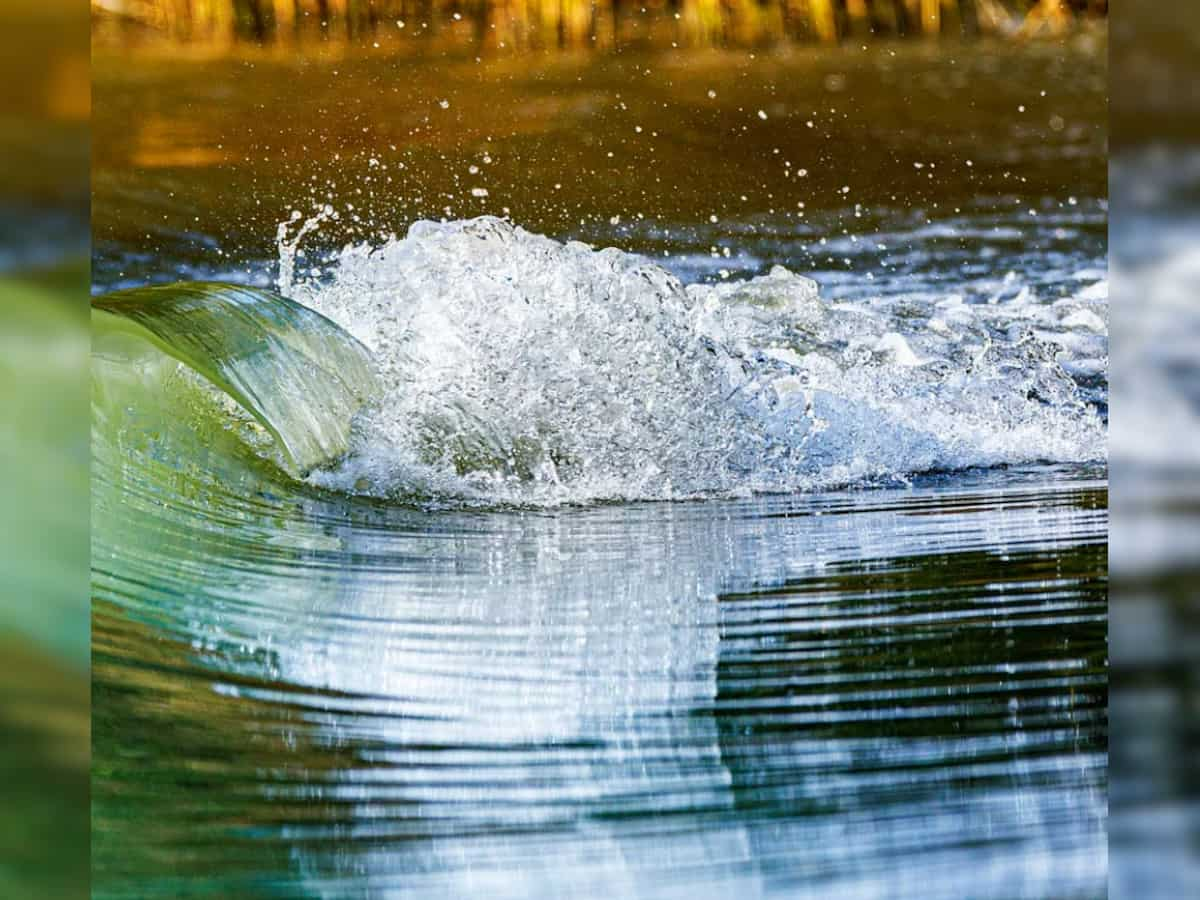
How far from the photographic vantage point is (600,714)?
106 centimetres

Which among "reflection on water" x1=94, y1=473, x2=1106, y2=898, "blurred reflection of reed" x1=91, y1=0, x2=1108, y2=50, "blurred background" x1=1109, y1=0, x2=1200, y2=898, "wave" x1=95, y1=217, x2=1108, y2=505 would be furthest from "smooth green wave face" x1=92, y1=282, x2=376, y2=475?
"blurred background" x1=1109, y1=0, x2=1200, y2=898

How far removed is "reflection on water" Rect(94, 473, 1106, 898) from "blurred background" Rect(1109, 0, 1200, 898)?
0.06 m

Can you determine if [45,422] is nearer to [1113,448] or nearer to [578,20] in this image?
[1113,448]

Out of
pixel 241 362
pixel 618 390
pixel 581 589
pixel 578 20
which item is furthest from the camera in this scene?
pixel 578 20

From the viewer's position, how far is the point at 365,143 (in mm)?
2865

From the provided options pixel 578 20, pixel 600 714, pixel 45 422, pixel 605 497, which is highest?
pixel 578 20

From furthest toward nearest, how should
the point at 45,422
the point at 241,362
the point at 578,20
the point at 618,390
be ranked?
the point at 578,20, the point at 618,390, the point at 241,362, the point at 45,422

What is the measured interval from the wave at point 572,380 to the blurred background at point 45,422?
94 cm

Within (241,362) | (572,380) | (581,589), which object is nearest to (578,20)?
(572,380)

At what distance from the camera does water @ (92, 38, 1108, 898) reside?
918 mm

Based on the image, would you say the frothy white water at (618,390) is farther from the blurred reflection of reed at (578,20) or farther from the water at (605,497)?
the blurred reflection of reed at (578,20)

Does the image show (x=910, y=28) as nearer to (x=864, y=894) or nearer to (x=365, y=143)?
(x=365, y=143)

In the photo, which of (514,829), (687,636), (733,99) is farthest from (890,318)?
(514,829)

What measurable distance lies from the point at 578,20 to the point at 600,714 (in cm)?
223
